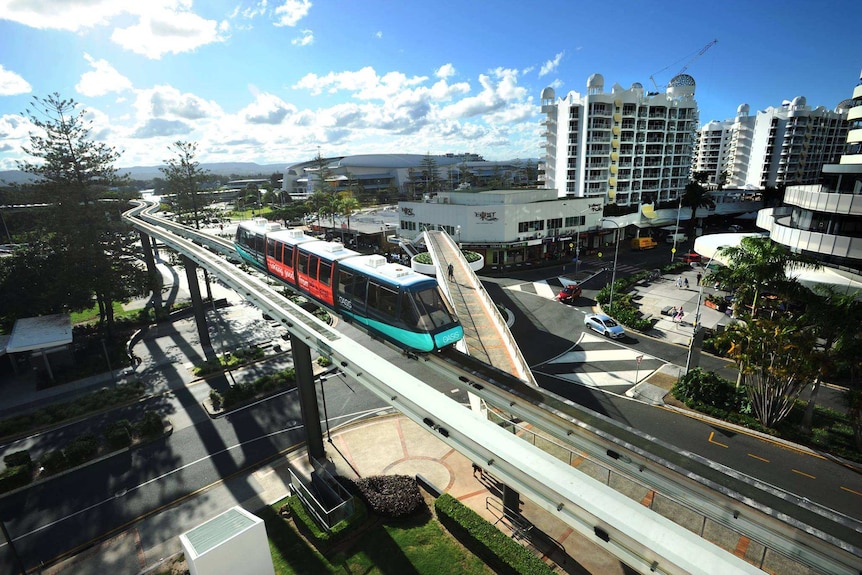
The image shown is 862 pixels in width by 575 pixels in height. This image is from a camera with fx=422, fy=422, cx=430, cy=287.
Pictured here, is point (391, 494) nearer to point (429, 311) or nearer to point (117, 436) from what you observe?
point (429, 311)

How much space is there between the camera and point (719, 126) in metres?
137

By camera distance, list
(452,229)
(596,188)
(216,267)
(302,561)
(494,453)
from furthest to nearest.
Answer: (596,188), (452,229), (216,267), (302,561), (494,453)

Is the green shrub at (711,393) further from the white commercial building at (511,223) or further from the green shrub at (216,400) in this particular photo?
the white commercial building at (511,223)

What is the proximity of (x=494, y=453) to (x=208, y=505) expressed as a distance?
16820 mm

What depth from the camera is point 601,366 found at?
30781 mm

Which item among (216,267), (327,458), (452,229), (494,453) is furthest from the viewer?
(452,229)

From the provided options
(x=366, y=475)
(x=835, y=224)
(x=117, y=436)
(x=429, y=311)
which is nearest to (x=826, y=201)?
(x=835, y=224)

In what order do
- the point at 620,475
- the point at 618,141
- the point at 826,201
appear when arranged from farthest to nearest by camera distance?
the point at 618,141 → the point at 826,201 → the point at 620,475

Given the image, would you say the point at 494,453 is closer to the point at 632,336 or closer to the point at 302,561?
the point at 302,561

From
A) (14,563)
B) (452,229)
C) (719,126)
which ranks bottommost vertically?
(14,563)

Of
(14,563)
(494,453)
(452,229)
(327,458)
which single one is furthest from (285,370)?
(452,229)

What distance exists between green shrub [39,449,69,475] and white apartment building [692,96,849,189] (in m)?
144

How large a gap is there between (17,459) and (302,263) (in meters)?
18.0

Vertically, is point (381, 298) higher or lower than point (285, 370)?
higher
